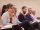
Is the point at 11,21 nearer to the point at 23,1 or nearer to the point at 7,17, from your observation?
the point at 7,17

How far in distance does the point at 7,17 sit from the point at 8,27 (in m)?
0.30

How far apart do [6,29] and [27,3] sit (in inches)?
186

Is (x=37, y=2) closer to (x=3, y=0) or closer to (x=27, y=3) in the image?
(x=27, y=3)

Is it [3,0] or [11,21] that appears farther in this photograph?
[3,0]

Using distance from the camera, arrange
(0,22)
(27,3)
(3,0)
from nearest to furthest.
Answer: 1. (0,22)
2. (3,0)
3. (27,3)

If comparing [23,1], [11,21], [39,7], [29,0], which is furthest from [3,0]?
[11,21]

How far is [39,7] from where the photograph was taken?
20.9 ft

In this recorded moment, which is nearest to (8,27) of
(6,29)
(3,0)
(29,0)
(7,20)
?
(6,29)

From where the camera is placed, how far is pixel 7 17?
1844 mm

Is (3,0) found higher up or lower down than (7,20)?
higher up

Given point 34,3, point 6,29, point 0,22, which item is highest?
point 34,3

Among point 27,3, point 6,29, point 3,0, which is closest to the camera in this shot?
point 6,29

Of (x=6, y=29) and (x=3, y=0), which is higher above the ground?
(x=3, y=0)

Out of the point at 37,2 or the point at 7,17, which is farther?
the point at 37,2
